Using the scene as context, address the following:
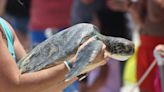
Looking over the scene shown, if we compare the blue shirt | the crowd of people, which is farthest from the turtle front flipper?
the crowd of people

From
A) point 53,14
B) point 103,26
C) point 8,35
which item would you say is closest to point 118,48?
point 8,35

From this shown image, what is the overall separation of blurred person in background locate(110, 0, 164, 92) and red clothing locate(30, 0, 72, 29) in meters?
0.66

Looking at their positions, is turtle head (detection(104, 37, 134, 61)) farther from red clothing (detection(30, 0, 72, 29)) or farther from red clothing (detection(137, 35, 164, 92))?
red clothing (detection(30, 0, 72, 29))

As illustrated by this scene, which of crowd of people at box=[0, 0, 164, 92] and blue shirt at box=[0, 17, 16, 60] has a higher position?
blue shirt at box=[0, 17, 16, 60]

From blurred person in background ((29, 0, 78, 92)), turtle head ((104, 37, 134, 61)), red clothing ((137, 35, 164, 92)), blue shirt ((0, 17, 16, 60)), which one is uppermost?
blue shirt ((0, 17, 16, 60))

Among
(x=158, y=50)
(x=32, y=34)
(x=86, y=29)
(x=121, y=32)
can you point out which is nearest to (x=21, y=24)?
(x=32, y=34)

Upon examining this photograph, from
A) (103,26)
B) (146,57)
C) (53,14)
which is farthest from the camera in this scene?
(53,14)

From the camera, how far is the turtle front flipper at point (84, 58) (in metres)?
1.42

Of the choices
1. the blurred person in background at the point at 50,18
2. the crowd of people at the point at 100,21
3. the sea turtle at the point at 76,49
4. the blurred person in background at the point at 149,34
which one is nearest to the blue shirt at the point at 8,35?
the sea turtle at the point at 76,49

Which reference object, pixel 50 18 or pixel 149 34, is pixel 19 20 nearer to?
pixel 50 18

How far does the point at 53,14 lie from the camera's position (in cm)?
375

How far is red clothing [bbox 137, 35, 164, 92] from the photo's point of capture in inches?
118

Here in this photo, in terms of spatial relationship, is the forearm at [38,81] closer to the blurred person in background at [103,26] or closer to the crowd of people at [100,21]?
the crowd of people at [100,21]

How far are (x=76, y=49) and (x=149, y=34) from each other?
171cm
